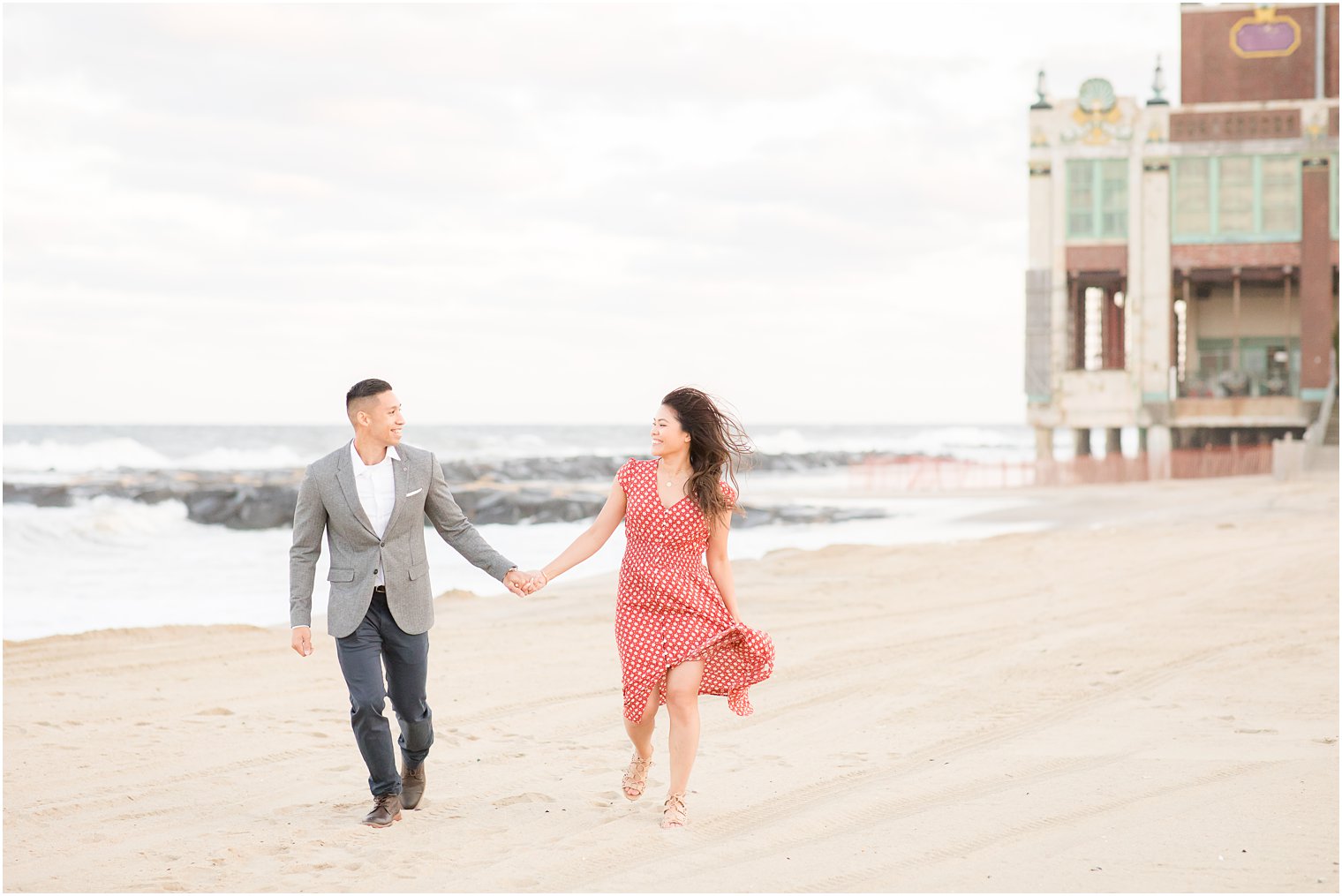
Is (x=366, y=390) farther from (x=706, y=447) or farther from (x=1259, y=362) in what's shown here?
(x=1259, y=362)

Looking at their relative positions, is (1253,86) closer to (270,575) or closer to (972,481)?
(972,481)

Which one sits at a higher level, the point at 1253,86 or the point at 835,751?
the point at 1253,86

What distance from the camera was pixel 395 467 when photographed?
5859 millimetres

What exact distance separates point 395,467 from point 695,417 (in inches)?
52.2

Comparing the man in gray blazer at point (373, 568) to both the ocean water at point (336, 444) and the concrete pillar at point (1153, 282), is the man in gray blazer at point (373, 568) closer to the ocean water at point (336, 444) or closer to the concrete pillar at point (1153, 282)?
the concrete pillar at point (1153, 282)

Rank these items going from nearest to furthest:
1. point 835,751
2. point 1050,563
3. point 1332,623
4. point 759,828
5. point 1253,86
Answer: point 759,828
point 835,751
point 1332,623
point 1050,563
point 1253,86

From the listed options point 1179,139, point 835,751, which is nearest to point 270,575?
point 835,751

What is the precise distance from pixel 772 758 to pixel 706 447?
199 centimetres

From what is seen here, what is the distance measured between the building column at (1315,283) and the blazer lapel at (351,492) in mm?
32291

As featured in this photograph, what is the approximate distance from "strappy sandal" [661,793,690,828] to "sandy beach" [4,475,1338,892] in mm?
92

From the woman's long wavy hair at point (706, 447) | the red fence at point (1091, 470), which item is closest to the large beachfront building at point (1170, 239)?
the red fence at point (1091, 470)

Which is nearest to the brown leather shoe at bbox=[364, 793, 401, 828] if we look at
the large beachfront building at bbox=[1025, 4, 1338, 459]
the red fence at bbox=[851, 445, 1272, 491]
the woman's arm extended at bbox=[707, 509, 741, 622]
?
the woman's arm extended at bbox=[707, 509, 741, 622]

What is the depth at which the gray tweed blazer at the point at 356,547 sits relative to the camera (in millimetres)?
5715

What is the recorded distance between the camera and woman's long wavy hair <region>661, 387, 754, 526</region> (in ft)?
19.0
